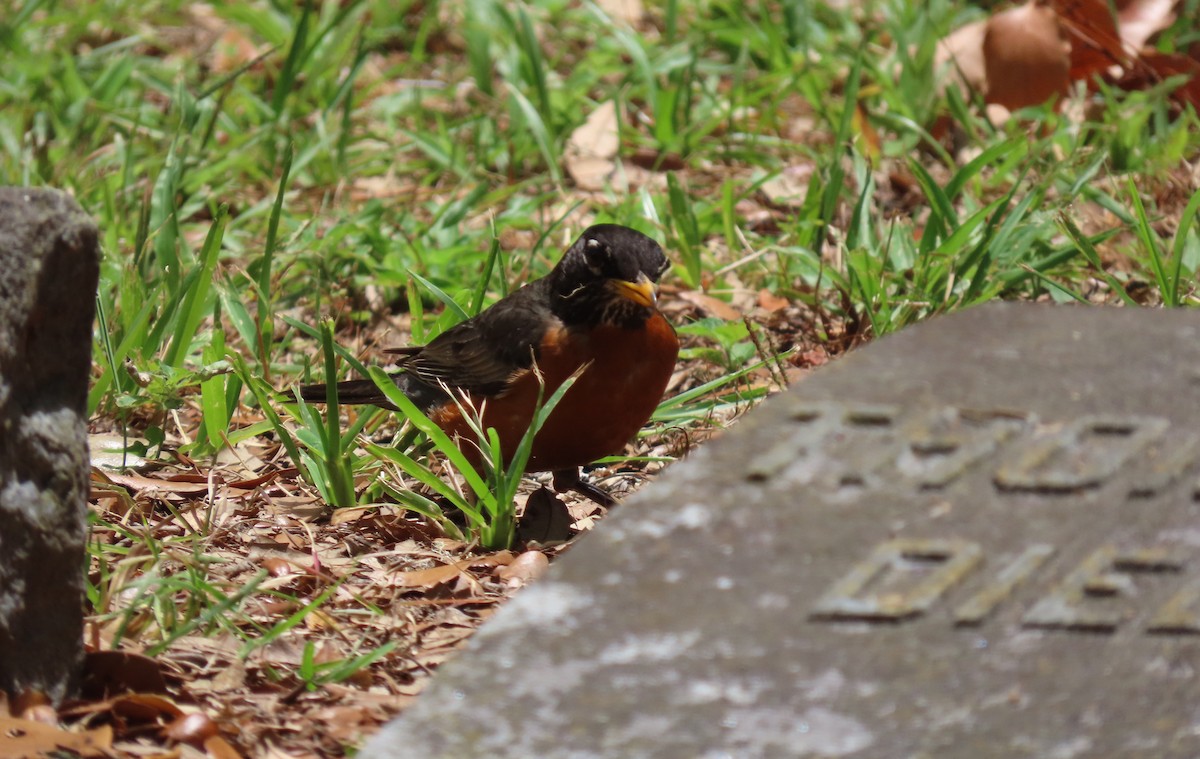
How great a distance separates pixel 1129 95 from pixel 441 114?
120 inches

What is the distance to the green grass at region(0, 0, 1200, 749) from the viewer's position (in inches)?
161

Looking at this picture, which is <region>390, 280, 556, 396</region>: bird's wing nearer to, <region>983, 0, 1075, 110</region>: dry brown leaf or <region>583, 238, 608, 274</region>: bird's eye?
<region>583, 238, 608, 274</region>: bird's eye

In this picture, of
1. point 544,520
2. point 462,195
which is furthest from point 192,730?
point 462,195

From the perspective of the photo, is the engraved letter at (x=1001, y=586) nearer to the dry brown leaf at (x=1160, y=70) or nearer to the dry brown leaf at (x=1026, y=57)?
the dry brown leaf at (x=1026, y=57)

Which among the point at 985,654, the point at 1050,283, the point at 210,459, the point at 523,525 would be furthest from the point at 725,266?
the point at 985,654

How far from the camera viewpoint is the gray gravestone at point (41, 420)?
2.29 m

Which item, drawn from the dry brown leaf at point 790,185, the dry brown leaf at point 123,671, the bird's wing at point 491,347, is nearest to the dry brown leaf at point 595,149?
the dry brown leaf at point 790,185

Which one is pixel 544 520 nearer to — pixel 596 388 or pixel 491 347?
pixel 596 388

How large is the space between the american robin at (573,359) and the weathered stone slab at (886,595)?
159 centimetres

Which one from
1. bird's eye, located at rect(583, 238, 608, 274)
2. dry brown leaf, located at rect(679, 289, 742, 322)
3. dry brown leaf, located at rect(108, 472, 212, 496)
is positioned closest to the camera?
dry brown leaf, located at rect(108, 472, 212, 496)

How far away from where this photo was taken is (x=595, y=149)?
643 centimetres

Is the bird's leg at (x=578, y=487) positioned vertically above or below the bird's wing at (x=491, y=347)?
below

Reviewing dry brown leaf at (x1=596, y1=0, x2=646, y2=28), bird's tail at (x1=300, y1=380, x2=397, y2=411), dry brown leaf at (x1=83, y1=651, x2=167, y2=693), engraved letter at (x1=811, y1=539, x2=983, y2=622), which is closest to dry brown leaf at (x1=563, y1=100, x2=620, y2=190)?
dry brown leaf at (x1=596, y1=0, x2=646, y2=28)

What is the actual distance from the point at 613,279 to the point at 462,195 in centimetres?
226
